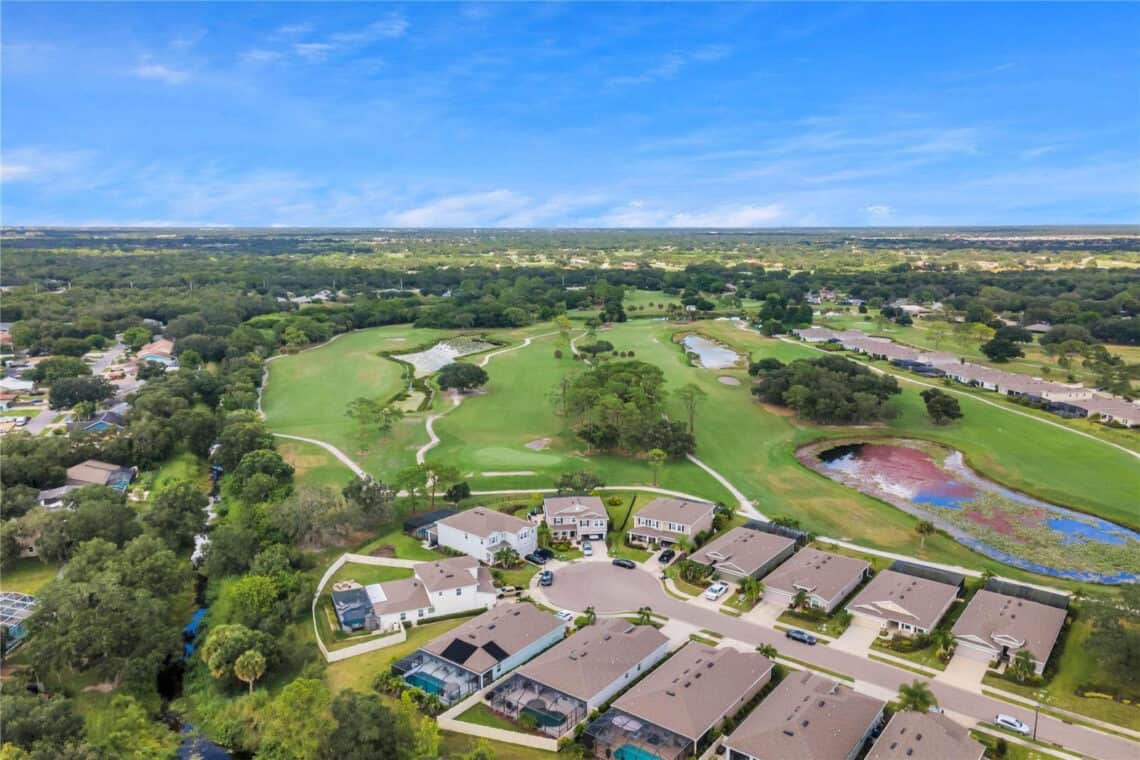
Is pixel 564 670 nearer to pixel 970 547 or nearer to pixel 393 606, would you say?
pixel 393 606

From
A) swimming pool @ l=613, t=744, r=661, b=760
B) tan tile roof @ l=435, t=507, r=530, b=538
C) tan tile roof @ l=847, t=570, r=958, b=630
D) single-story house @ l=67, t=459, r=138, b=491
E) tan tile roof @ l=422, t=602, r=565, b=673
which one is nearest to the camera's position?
swimming pool @ l=613, t=744, r=661, b=760

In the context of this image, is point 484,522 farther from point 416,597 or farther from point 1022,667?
point 1022,667

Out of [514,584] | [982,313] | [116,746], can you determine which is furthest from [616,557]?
[982,313]

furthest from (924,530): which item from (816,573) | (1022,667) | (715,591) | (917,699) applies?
(917,699)

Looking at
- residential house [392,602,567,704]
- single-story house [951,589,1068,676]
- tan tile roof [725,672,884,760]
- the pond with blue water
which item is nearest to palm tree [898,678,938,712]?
tan tile roof [725,672,884,760]

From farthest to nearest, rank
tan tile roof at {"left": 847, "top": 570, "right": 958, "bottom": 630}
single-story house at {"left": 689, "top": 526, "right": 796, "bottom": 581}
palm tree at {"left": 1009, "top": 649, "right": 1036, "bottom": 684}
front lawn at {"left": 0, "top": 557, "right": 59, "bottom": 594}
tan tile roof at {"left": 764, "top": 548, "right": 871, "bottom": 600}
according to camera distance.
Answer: single-story house at {"left": 689, "top": 526, "right": 796, "bottom": 581}, front lawn at {"left": 0, "top": 557, "right": 59, "bottom": 594}, tan tile roof at {"left": 764, "top": 548, "right": 871, "bottom": 600}, tan tile roof at {"left": 847, "top": 570, "right": 958, "bottom": 630}, palm tree at {"left": 1009, "top": 649, "right": 1036, "bottom": 684}

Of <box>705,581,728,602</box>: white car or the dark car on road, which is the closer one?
the dark car on road

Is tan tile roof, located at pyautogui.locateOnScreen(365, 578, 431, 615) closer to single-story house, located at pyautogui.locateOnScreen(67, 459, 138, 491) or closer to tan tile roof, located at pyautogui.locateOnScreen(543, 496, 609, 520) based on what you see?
tan tile roof, located at pyautogui.locateOnScreen(543, 496, 609, 520)
